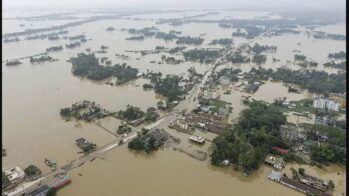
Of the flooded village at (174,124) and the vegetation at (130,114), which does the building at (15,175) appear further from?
the vegetation at (130,114)

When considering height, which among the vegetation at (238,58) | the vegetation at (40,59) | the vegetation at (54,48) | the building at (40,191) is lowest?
the vegetation at (238,58)

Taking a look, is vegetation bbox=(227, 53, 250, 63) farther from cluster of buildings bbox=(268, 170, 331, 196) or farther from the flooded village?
cluster of buildings bbox=(268, 170, 331, 196)

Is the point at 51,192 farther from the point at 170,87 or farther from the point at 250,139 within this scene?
the point at 170,87

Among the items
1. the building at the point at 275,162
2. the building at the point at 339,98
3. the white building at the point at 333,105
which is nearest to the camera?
the building at the point at 275,162

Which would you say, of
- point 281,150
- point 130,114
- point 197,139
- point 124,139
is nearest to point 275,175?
point 281,150

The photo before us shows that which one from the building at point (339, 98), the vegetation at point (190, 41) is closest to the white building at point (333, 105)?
the building at point (339, 98)

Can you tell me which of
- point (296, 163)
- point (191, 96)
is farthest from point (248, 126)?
point (191, 96)

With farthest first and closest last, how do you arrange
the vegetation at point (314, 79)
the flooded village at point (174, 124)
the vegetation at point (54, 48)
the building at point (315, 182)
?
the vegetation at point (54, 48) → the vegetation at point (314, 79) → the flooded village at point (174, 124) → the building at point (315, 182)

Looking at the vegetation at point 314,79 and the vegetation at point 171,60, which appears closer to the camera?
the vegetation at point 314,79

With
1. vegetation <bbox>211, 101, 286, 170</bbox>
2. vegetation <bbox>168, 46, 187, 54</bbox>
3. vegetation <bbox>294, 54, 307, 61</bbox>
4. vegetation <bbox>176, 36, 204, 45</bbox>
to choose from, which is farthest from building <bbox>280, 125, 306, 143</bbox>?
vegetation <bbox>176, 36, 204, 45</bbox>
